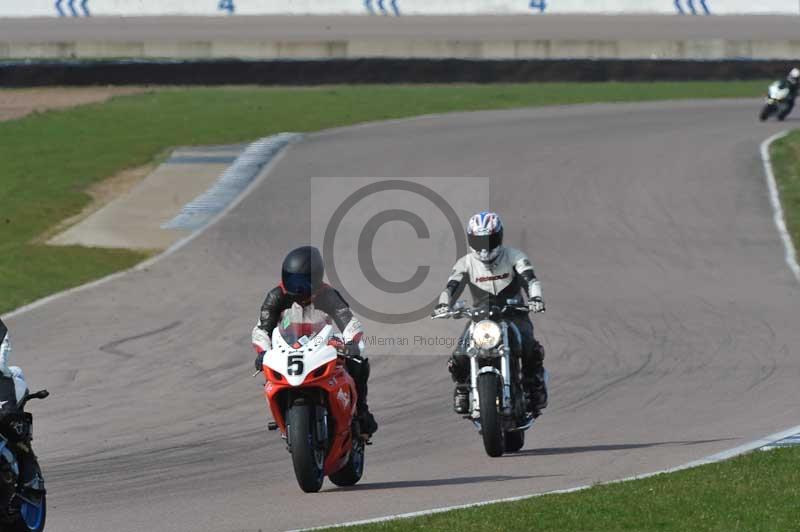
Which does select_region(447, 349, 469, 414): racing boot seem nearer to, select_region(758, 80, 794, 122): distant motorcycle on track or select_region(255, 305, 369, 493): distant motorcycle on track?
select_region(255, 305, 369, 493): distant motorcycle on track

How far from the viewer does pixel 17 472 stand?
895 cm

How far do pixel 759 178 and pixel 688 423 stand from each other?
15042mm

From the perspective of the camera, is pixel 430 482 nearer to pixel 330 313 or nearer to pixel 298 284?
pixel 330 313

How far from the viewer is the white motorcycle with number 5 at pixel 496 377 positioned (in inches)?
457

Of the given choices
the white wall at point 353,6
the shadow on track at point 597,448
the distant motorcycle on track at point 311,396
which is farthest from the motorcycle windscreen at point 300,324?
the white wall at point 353,6

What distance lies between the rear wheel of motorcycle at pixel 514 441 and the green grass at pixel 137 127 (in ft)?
29.0

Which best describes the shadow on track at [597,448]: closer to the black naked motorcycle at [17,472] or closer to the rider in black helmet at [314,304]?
the rider in black helmet at [314,304]

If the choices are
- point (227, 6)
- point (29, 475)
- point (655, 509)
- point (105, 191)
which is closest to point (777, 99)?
point (105, 191)

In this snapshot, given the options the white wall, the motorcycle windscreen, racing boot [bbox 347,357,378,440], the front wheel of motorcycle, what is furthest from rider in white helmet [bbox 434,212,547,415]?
the white wall

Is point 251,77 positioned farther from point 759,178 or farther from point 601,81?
point 759,178

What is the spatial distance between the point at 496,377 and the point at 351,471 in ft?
4.94

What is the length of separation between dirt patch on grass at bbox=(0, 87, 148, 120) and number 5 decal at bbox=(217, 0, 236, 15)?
26.0 feet

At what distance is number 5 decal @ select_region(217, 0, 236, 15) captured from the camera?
46.3 meters

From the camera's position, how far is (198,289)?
19.8 meters
